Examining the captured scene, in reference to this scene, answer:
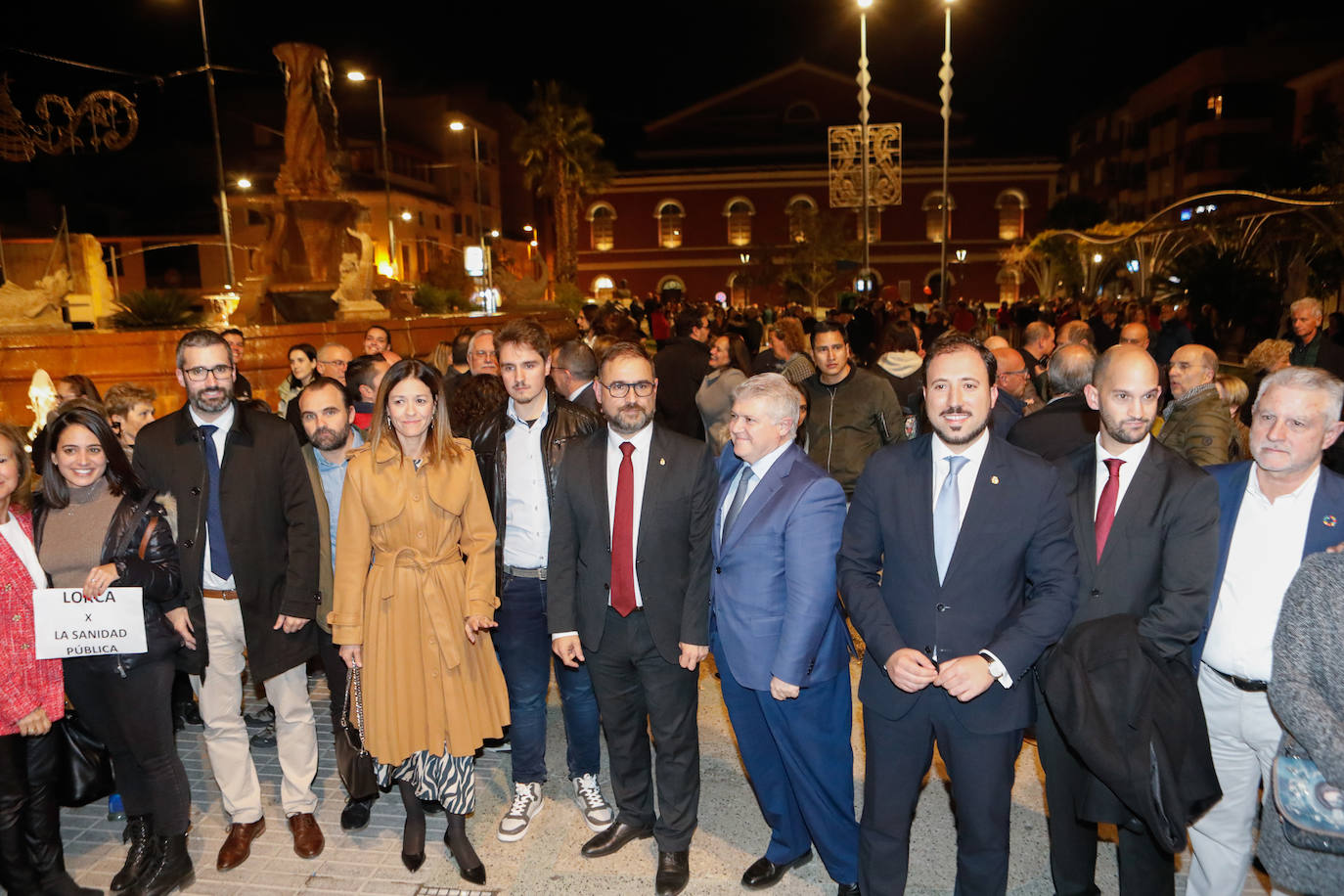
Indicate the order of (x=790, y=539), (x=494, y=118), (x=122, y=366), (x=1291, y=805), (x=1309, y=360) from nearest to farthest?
(x=1291, y=805) < (x=790, y=539) < (x=1309, y=360) < (x=122, y=366) < (x=494, y=118)

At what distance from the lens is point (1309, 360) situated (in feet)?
25.2

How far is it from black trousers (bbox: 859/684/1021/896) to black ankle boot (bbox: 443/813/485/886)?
1.69 m

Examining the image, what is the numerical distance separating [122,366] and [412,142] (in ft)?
152

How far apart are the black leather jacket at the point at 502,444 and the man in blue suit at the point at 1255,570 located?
273 cm

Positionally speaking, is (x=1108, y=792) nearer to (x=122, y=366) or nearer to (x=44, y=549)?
(x=44, y=549)

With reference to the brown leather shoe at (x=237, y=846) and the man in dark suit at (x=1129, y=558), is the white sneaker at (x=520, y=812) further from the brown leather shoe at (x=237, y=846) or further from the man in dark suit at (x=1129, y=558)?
the man in dark suit at (x=1129, y=558)

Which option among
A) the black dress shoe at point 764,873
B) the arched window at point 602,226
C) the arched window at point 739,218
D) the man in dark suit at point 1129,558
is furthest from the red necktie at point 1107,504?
the arched window at point 602,226

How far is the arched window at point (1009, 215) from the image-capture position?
50.1 metres

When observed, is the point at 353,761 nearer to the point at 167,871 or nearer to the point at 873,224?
the point at 167,871

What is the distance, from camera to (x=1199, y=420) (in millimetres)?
4637

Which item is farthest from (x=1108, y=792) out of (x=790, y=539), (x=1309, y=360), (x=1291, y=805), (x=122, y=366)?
(x=122, y=366)

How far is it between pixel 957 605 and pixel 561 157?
39.6m

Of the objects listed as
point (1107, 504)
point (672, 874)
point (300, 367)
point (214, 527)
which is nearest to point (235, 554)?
point (214, 527)

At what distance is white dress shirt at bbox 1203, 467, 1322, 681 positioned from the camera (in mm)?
3053
